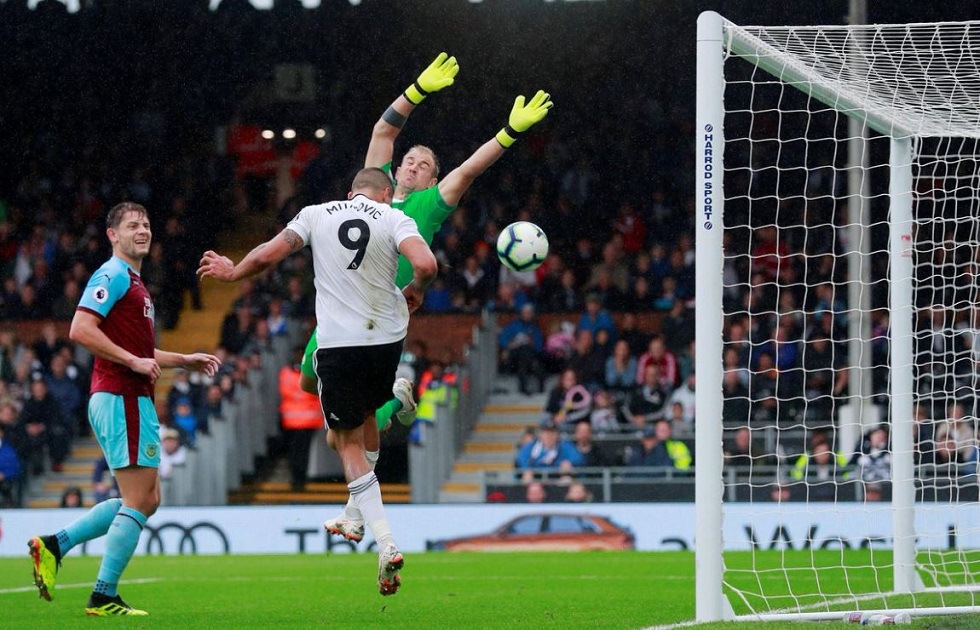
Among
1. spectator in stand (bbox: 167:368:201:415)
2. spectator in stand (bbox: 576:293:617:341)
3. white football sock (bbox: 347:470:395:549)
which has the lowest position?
white football sock (bbox: 347:470:395:549)

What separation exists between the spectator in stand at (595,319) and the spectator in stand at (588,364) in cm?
29

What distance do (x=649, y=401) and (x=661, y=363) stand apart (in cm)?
79

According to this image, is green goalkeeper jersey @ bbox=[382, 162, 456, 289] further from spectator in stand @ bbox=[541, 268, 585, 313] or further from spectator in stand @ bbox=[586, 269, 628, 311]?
spectator in stand @ bbox=[541, 268, 585, 313]

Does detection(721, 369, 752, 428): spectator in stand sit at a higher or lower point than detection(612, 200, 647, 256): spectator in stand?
lower

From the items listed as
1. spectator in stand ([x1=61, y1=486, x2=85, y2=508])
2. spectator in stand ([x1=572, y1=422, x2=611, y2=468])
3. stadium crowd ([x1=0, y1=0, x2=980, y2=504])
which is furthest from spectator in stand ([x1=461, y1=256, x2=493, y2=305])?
spectator in stand ([x1=61, y1=486, x2=85, y2=508])

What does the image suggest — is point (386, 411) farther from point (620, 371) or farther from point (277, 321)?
point (277, 321)

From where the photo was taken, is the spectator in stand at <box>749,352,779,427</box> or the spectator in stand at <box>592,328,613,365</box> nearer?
the spectator in stand at <box>749,352,779,427</box>

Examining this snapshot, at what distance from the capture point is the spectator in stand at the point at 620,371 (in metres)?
19.2

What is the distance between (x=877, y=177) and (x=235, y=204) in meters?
11.1

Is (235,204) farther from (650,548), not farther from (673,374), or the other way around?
(650,548)

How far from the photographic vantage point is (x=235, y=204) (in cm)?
2561

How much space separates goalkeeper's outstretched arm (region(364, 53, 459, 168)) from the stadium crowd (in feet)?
28.2

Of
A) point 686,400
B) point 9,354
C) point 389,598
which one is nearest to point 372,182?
point 389,598

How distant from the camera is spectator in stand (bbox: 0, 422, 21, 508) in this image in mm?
18328
